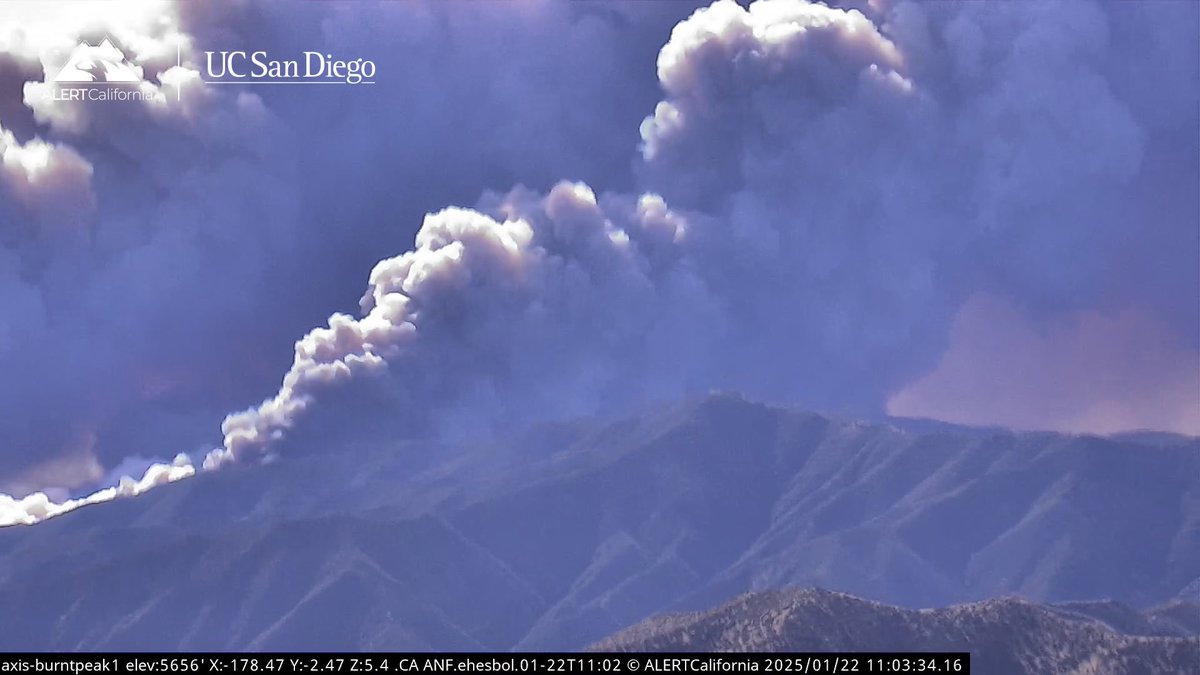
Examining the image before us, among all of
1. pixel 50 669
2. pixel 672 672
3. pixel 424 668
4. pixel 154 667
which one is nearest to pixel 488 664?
pixel 424 668

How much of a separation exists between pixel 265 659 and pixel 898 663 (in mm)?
34348

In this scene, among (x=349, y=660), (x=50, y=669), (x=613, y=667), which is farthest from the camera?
(x=613, y=667)

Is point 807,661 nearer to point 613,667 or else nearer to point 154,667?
point 613,667

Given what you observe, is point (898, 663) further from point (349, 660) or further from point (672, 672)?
point (349, 660)

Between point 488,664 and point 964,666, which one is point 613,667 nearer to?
point 488,664

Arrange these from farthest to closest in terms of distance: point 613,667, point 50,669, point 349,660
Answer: point 613,667
point 50,669
point 349,660

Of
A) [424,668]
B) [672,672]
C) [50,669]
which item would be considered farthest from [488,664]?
[50,669]

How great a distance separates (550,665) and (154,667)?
23376 millimetres

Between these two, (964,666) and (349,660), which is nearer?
(349,660)

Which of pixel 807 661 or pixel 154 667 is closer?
pixel 154 667

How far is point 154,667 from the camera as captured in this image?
99938 mm

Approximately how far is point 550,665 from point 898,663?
801 inches

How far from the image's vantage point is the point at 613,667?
117 metres

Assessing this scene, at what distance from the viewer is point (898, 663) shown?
344ft
